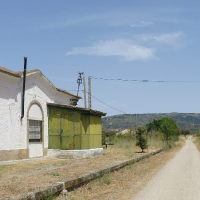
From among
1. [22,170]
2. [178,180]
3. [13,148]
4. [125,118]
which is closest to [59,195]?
[22,170]

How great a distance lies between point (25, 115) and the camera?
1712cm

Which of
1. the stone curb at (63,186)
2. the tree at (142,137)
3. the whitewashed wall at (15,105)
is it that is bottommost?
the stone curb at (63,186)

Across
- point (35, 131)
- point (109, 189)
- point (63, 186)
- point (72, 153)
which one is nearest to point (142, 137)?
point (72, 153)

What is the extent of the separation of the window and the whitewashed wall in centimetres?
65

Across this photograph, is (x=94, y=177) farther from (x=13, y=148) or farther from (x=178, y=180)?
(x=13, y=148)

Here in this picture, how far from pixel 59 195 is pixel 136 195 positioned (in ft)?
7.33

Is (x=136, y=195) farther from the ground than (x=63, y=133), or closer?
closer

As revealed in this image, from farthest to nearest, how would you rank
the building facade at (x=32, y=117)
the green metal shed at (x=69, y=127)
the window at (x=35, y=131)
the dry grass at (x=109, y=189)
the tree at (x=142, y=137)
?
the tree at (x=142, y=137) → the green metal shed at (x=69, y=127) → the window at (x=35, y=131) → the building facade at (x=32, y=117) → the dry grass at (x=109, y=189)

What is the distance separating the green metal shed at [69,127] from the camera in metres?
18.8

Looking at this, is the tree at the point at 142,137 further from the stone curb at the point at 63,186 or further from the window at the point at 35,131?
the stone curb at the point at 63,186

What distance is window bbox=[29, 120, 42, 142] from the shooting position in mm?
17812

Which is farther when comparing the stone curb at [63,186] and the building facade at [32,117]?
the building facade at [32,117]

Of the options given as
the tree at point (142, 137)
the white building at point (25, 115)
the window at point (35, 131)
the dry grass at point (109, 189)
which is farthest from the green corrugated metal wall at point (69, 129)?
the tree at point (142, 137)

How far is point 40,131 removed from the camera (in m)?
18.6
